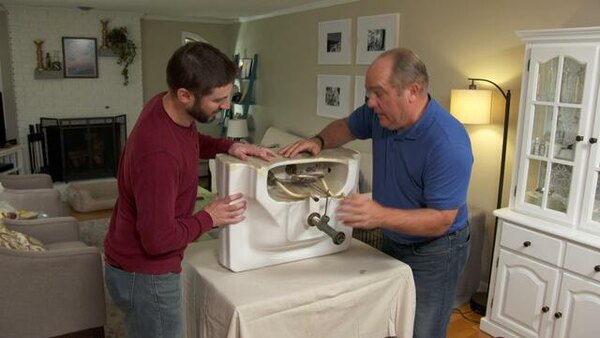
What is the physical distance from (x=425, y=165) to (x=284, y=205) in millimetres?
457

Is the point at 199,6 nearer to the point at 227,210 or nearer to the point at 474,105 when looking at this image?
the point at 474,105

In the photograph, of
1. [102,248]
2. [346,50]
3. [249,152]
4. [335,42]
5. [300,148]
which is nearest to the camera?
[249,152]

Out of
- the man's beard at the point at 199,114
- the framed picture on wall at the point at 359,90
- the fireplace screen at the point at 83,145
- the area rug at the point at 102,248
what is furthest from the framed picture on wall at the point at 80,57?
the man's beard at the point at 199,114

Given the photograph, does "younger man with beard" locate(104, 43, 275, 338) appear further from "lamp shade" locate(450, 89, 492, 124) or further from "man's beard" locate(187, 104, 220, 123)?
"lamp shade" locate(450, 89, 492, 124)

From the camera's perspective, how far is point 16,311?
7.48 ft

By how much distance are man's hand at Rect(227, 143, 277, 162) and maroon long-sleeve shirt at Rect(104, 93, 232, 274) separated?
0.13 m

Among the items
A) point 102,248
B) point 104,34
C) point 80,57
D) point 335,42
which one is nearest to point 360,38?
point 335,42

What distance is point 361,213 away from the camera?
129 centimetres

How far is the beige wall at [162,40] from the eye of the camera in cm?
651

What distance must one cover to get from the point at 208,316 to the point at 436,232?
704 mm

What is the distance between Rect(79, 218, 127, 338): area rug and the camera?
2777 millimetres

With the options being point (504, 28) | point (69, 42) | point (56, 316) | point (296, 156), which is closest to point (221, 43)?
point (69, 42)

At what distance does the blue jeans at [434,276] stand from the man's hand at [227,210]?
619 millimetres

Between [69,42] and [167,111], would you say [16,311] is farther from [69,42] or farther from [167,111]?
[69,42]
